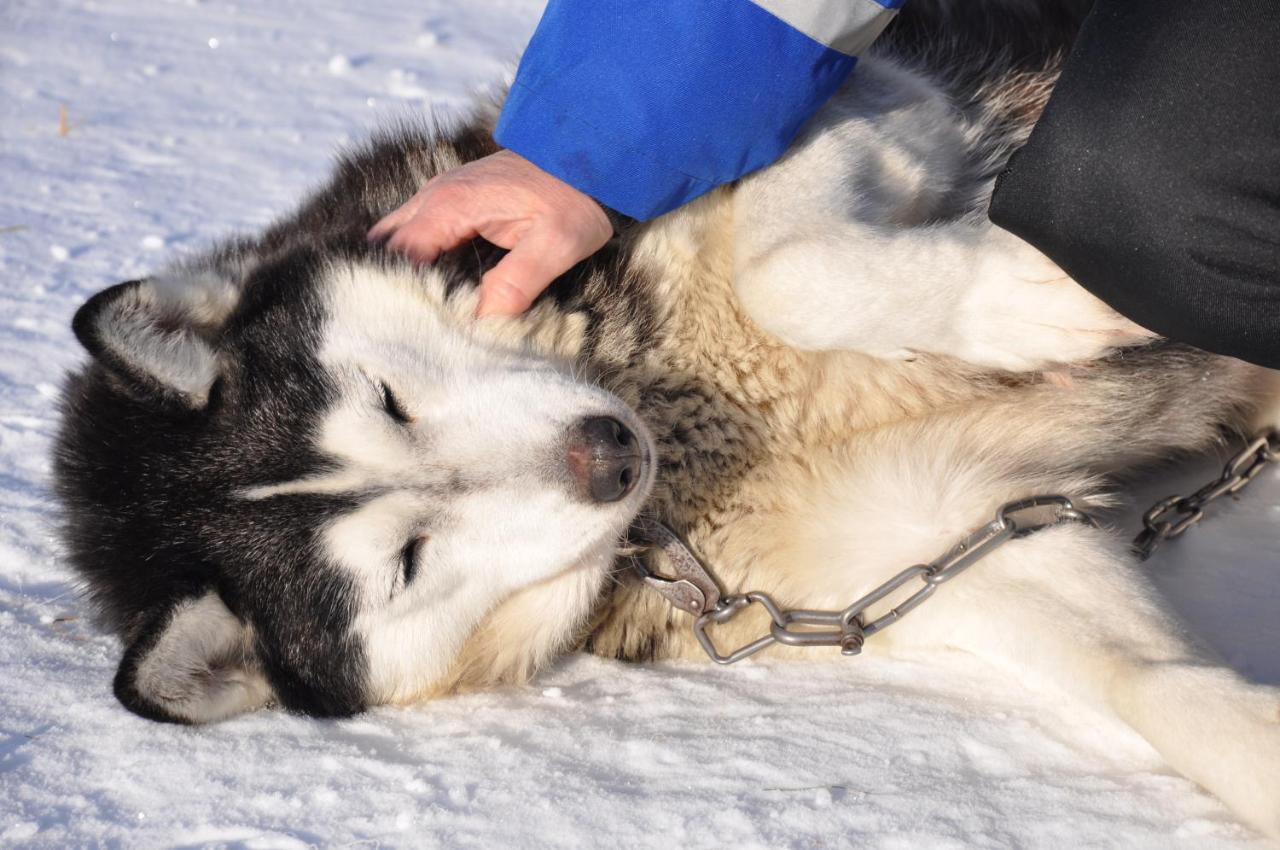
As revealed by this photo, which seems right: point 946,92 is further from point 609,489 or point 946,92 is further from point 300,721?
point 300,721

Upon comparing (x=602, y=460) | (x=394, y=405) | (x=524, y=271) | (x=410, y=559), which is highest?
(x=524, y=271)

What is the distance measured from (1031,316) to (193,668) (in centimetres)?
147

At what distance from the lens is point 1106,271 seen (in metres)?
1.69

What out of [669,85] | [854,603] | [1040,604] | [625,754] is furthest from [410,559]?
[1040,604]

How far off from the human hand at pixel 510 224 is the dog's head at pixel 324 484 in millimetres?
83

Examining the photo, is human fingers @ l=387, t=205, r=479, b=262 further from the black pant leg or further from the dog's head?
the black pant leg

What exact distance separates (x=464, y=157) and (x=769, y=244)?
2.57ft

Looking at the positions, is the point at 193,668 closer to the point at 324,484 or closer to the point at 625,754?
the point at 324,484

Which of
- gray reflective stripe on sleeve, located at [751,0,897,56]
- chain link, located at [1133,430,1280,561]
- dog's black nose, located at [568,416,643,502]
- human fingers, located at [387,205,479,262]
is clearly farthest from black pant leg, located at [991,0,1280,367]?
human fingers, located at [387,205,479,262]

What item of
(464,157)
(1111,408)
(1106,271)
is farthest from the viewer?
(464,157)

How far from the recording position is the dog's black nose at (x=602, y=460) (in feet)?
6.27

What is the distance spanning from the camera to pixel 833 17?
188 cm

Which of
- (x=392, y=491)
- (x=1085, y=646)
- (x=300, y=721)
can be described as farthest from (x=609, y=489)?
(x=1085, y=646)

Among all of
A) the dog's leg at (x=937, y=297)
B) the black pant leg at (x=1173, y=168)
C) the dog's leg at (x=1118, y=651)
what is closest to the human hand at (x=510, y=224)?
Answer: the dog's leg at (x=937, y=297)
